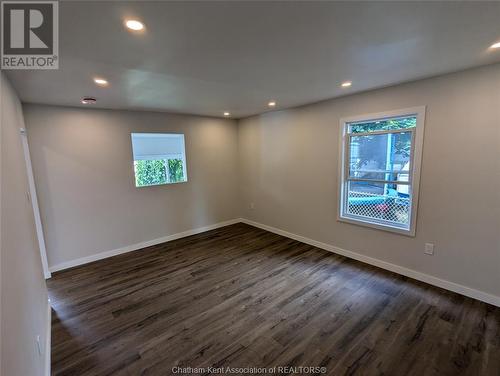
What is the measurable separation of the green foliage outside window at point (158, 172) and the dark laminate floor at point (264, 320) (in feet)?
4.91

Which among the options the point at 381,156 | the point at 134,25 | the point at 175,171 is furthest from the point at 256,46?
the point at 175,171

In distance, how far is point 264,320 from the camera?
91.9 inches

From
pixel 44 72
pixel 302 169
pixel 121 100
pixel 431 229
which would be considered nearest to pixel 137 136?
pixel 121 100

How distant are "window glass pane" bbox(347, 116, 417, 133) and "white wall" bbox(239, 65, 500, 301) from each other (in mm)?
167

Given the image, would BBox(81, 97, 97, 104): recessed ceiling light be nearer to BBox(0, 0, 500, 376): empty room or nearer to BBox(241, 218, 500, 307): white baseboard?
BBox(0, 0, 500, 376): empty room

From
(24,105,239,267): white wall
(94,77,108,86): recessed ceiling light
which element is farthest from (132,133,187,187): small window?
(94,77,108,86): recessed ceiling light

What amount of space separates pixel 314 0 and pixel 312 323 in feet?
8.47

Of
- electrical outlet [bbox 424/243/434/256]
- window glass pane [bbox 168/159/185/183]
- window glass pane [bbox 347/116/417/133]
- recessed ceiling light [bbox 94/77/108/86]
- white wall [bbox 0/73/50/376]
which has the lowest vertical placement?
electrical outlet [bbox 424/243/434/256]

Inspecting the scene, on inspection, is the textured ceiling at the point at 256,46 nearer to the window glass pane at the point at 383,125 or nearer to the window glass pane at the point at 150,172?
the window glass pane at the point at 383,125

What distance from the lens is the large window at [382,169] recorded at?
2900 millimetres

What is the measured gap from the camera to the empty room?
152 centimetres

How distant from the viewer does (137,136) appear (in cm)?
409

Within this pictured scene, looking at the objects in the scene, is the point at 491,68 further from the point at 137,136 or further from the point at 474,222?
the point at 137,136

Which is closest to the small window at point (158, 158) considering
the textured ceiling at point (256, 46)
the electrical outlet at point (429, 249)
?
the textured ceiling at point (256, 46)
